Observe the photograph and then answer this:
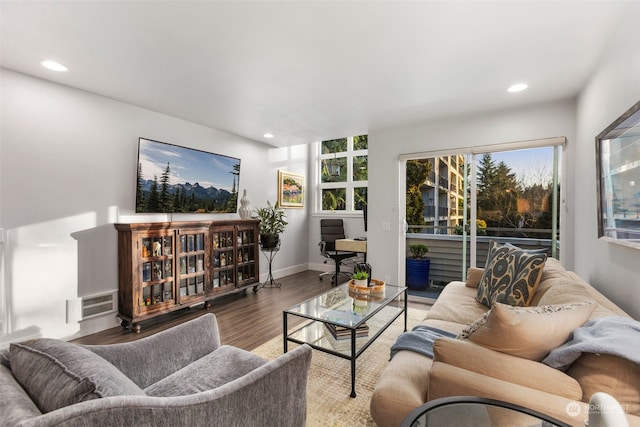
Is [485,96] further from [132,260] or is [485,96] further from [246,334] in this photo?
[132,260]

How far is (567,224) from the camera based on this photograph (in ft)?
10.1

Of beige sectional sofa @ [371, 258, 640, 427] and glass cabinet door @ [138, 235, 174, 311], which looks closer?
beige sectional sofa @ [371, 258, 640, 427]

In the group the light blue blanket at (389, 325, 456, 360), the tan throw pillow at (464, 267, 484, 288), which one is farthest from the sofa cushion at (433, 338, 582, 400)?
the tan throw pillow at (464, 267, 484, 288)

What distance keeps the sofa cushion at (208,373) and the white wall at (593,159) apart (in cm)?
213

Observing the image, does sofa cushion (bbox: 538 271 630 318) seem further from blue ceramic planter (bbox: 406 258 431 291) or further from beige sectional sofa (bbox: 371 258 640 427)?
blue ceramic planter (bbox: 406 258 431 291)

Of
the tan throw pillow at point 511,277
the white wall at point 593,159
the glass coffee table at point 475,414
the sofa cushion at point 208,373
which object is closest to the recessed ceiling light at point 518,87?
the white wall at point 593,159

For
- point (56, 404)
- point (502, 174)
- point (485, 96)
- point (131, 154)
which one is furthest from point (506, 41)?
point (131, 154)

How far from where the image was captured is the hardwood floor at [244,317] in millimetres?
2822

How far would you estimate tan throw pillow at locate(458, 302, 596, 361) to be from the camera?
3.57 ft

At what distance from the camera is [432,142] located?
382cm

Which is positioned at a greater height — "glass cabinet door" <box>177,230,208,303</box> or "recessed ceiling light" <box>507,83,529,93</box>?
"recessed ceiling light" <box>507,83,529,93</box>

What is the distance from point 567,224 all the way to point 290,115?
3258 millimetres

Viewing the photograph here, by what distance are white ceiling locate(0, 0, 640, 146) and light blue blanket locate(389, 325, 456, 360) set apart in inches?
74.6

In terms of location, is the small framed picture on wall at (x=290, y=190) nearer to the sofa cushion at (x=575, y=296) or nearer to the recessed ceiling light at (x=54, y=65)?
the recessed ceiling light at (x=54, y=65)
